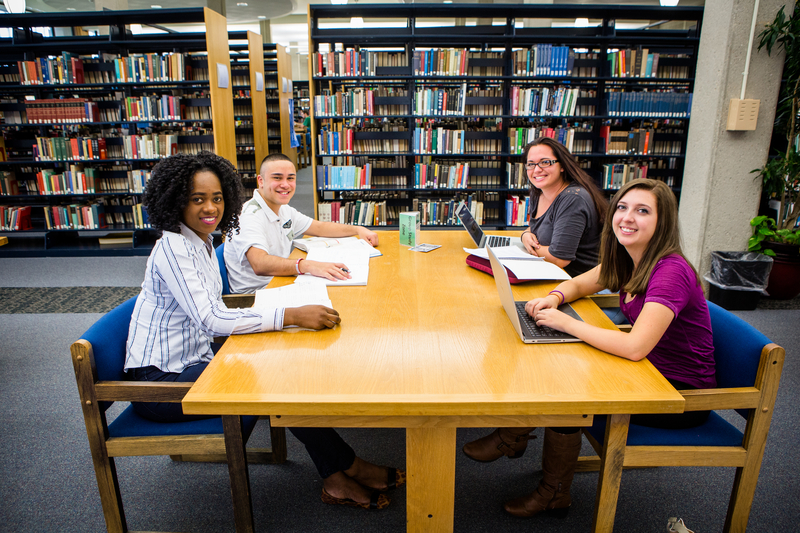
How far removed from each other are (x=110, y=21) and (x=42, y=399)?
13.2ft

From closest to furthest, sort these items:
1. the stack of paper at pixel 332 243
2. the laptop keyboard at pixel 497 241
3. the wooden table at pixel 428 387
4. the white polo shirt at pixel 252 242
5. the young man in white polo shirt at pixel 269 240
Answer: the wooden table at pixel 428 387 → the young man in white polo shirt at pixel 269 240 → the white polo shirt at pixel 252 242 → the stack of paper at pixel 332 243 → the laptop keyboard at pixel 497 241

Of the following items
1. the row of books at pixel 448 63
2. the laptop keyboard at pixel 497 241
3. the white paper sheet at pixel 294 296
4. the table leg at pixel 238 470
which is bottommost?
the table leg at pixel 238 470

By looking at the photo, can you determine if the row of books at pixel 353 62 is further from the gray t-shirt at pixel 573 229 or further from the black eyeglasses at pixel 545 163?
the gray t-shirt at pixel 573 229

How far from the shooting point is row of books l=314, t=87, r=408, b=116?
4.56m

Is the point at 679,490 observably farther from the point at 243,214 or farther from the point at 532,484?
the point at 243,214

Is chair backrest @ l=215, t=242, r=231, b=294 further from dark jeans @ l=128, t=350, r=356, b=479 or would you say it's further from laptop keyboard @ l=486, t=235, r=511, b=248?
laptop keyboard @ l=486, t=235, r=511, b=248

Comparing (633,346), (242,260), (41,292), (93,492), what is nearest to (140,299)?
(242,260)

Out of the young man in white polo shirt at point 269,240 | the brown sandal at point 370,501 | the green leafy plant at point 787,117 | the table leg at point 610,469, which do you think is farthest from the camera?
the green leafy plant at point 787,117

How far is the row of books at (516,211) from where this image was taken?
4.72m

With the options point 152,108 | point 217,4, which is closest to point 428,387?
point 152,108

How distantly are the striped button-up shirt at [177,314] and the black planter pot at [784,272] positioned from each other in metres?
3.85

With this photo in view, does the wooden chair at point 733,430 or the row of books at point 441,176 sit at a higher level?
the row of books at point 441,176

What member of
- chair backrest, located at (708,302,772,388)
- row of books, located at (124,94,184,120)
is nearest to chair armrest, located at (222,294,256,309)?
chair backrest, located at (708,302,772,388)

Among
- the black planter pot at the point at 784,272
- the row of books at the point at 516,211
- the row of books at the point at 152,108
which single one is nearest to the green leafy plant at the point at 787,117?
the black planter pot at the point at 784,272
